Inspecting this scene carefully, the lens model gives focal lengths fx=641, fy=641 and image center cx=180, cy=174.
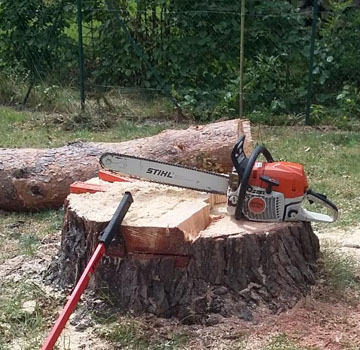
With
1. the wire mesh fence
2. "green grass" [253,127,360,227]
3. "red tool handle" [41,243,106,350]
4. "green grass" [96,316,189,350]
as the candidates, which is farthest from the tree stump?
the wire mesh fence

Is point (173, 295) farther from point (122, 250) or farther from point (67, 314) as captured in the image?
point (67, 314)

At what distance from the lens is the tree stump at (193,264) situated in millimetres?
3195

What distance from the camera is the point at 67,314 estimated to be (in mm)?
2643

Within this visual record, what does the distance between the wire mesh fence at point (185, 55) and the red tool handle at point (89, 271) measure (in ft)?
18.8

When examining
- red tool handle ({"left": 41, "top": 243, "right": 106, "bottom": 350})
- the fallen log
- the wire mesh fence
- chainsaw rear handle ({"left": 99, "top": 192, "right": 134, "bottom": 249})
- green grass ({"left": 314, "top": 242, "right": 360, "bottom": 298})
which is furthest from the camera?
the wire mesh fence

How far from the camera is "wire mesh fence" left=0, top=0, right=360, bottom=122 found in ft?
29.6

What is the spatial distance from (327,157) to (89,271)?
4489 millimetres

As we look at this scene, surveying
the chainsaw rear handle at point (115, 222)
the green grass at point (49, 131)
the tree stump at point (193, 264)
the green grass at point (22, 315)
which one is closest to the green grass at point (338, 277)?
the tree stump at point (193, 264)

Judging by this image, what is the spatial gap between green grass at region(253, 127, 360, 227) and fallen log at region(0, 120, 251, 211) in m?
1.05

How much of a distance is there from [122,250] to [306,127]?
225 inches

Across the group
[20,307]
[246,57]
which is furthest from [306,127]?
[20,307]

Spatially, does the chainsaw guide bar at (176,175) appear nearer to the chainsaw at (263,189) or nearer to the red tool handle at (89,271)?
the chainsaw at (263,189)

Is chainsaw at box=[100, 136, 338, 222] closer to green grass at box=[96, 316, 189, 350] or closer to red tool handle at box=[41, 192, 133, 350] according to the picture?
red tool handle at box=[41, 192, 133, 350]

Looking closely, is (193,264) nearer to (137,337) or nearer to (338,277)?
(137,337)
